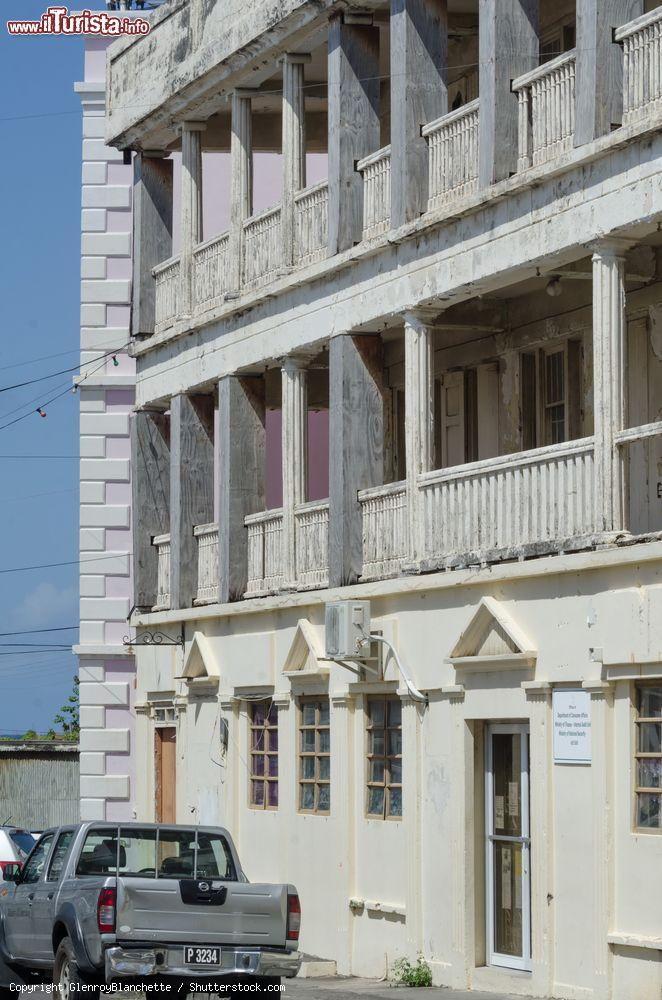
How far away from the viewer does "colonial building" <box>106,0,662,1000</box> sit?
1620 cm

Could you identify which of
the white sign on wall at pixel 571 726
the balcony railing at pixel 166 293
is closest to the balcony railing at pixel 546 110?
the white sign on wall at pixel 571 726

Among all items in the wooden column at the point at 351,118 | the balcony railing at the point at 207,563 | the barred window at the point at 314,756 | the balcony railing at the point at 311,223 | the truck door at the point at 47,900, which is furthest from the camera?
the balcony railing at the point at 207,563

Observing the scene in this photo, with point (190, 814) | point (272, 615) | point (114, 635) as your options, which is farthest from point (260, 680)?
point (114, 635)

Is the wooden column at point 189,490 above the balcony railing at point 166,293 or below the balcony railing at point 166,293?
below

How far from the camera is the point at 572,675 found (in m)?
16.5

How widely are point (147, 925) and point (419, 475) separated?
6435 millimetres

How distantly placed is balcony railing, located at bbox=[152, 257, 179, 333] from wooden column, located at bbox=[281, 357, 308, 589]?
3.57 m

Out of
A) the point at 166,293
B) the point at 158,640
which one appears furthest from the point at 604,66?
the point at 158,640

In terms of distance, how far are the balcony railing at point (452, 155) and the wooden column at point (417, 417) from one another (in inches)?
48.8

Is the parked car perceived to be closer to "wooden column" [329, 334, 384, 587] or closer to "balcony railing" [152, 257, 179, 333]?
"wooden column" [329, 334, 384, 587]

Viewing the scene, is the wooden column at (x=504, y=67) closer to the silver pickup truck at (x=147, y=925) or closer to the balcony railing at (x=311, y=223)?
the balcony railing at (x=311, y=223)

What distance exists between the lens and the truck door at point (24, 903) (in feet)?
52.6

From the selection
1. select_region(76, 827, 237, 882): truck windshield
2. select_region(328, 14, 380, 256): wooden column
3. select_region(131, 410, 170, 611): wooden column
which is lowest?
select_region(76, 827, 237, 882): truck windshield

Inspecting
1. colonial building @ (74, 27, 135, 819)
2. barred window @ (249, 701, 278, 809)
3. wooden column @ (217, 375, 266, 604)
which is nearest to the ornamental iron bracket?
wooden column @ (217, 375, 266, 604)
